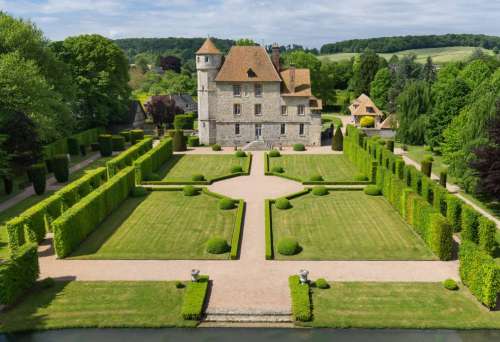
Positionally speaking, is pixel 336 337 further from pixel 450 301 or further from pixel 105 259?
pixel 105 259

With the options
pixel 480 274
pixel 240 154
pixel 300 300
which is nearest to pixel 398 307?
pixel 480 274

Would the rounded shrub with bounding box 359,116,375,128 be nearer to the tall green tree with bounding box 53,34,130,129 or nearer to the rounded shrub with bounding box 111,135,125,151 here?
the tall green tree with bounding box 53,34,130,129

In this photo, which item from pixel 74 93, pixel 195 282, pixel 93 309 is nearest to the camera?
pixel 93 309

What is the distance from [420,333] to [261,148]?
44.2 metres

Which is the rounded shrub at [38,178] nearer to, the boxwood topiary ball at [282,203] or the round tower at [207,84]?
the boxwood topiary ball at [282,203]

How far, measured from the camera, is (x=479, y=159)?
3438cm

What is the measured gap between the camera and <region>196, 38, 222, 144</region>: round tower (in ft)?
205

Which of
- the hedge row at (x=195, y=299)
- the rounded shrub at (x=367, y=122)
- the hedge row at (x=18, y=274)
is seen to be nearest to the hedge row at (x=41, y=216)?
the hedge row at (x=18, y=274)

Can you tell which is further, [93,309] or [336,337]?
[93,309]

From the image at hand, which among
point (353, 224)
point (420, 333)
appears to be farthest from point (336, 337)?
point (353, 224)

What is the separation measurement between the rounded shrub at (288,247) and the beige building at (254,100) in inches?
1409

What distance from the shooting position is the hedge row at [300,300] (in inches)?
814

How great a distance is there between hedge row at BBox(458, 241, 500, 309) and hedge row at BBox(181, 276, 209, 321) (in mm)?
13120

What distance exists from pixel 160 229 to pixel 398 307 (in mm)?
16940
